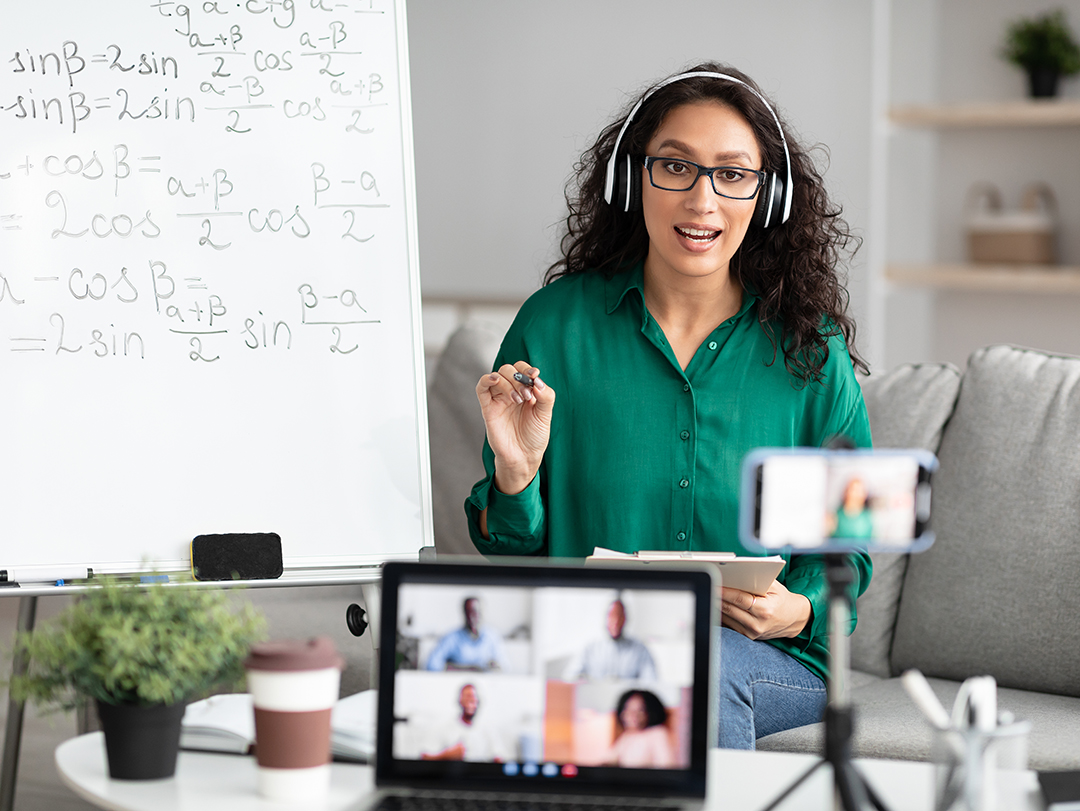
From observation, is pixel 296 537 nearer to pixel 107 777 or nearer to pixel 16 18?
pixel 107 777

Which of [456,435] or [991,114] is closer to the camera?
[456,435]

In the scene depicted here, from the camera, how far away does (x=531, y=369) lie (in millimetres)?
1430

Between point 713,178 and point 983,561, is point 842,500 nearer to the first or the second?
point 713,178

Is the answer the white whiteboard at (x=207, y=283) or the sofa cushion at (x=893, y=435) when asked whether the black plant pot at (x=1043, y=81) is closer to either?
the sofa cushion at (x=893, y=435)

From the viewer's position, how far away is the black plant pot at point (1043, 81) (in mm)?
3070

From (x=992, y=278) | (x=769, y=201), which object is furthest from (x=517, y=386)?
(x=992, y=278)

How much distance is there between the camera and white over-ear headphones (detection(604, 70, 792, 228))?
160 centimetres

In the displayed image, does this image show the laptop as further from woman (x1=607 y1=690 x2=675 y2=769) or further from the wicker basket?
the wicker basket

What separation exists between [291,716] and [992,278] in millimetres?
2728

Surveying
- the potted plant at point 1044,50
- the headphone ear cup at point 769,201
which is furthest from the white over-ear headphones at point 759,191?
the potted plant at point 1044,50

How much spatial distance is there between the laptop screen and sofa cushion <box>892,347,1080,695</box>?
1119 millimetres

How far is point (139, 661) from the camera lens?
2.91 ft

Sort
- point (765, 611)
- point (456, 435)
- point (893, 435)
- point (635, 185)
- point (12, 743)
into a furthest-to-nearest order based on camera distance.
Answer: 1. point (456, 435)
2. point (893, 435)
3. point (635, 185)
4. point (12, 743)
5. point (765, 611)

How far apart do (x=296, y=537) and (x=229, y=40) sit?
743mm
